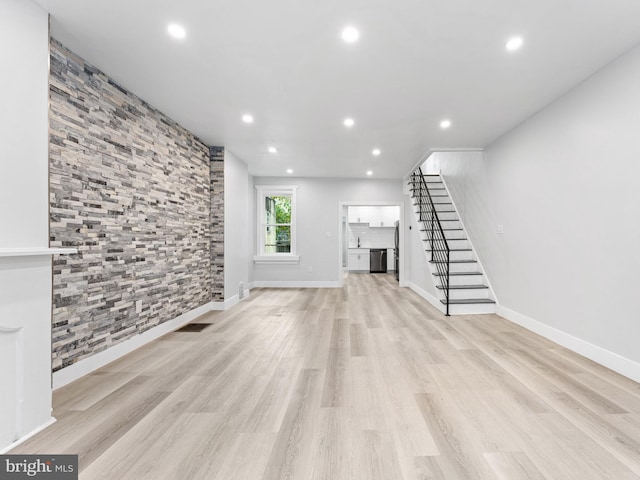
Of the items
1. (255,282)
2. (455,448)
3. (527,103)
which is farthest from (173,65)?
(255,282)

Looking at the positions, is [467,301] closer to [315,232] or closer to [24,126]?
[315,232]

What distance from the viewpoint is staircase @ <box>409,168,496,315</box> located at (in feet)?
14.7

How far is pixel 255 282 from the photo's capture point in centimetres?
729

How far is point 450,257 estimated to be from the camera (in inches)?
213

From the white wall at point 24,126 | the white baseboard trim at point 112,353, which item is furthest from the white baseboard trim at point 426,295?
the white wall at point 24,126

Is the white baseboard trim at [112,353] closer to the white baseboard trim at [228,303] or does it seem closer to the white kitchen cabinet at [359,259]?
the white baseboard trim at [228,303]

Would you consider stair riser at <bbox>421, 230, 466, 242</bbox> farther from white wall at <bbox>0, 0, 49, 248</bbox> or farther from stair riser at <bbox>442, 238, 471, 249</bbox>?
white wall at <bbox>0, 0, 49, 248</bbox>

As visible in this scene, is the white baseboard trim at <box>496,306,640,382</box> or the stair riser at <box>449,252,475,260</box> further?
the stair riser at <box>449,252,475,260</box>

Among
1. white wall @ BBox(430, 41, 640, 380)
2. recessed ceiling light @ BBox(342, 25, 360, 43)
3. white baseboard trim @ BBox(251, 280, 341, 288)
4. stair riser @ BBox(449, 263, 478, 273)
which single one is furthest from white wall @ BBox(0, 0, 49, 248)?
white baseboard trim @ BBox(251, 280, 341, 288)

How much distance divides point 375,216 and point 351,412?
375 inches

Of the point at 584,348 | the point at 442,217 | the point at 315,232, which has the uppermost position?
the point at 442,217

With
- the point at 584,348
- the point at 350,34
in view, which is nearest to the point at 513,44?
the point at 350,34

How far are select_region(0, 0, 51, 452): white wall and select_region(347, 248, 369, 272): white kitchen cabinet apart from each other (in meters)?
9.44

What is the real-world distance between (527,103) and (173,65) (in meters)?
3.61
